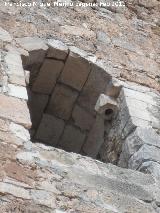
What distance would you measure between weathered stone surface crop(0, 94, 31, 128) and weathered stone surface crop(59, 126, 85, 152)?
151cm

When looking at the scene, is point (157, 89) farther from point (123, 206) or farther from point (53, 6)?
point (123, 206)

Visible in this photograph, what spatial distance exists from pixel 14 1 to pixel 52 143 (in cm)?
148

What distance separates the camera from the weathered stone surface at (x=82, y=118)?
4828mm

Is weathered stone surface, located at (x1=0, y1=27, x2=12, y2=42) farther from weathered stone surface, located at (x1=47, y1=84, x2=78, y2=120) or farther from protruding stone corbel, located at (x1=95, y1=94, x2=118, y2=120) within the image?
protruding stone corbel, located at (x1=95, y1=94, x2=118, y2=120)

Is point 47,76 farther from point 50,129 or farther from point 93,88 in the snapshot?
point 50,129

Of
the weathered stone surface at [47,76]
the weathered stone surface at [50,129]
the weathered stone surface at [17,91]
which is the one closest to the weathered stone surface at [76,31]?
the weathered stone surface at [47,76]

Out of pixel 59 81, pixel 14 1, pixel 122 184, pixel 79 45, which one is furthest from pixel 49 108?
pixel 122 184

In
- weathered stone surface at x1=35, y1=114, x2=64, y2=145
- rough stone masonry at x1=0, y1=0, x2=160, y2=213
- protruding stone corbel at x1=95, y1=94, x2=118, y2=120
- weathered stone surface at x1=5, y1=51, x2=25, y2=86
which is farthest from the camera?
weathered stone surface at x1=35, y1=114, x2=64, y2=145

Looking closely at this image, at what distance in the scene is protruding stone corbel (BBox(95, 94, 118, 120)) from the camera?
4.38 metres

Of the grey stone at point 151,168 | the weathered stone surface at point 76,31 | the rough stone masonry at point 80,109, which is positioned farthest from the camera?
the weathered stone surface at point 76,31

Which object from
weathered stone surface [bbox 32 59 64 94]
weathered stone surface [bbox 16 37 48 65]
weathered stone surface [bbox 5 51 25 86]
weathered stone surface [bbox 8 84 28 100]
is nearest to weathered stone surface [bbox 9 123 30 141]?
weathered stone surface [bbox 8 84 28 100]

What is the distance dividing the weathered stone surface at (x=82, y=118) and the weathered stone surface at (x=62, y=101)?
6 cm

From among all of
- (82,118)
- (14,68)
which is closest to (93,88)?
(82,118)

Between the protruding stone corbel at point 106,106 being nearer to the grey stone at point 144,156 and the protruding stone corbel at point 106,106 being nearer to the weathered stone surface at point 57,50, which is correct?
the weathered stone surface at point 57,50
